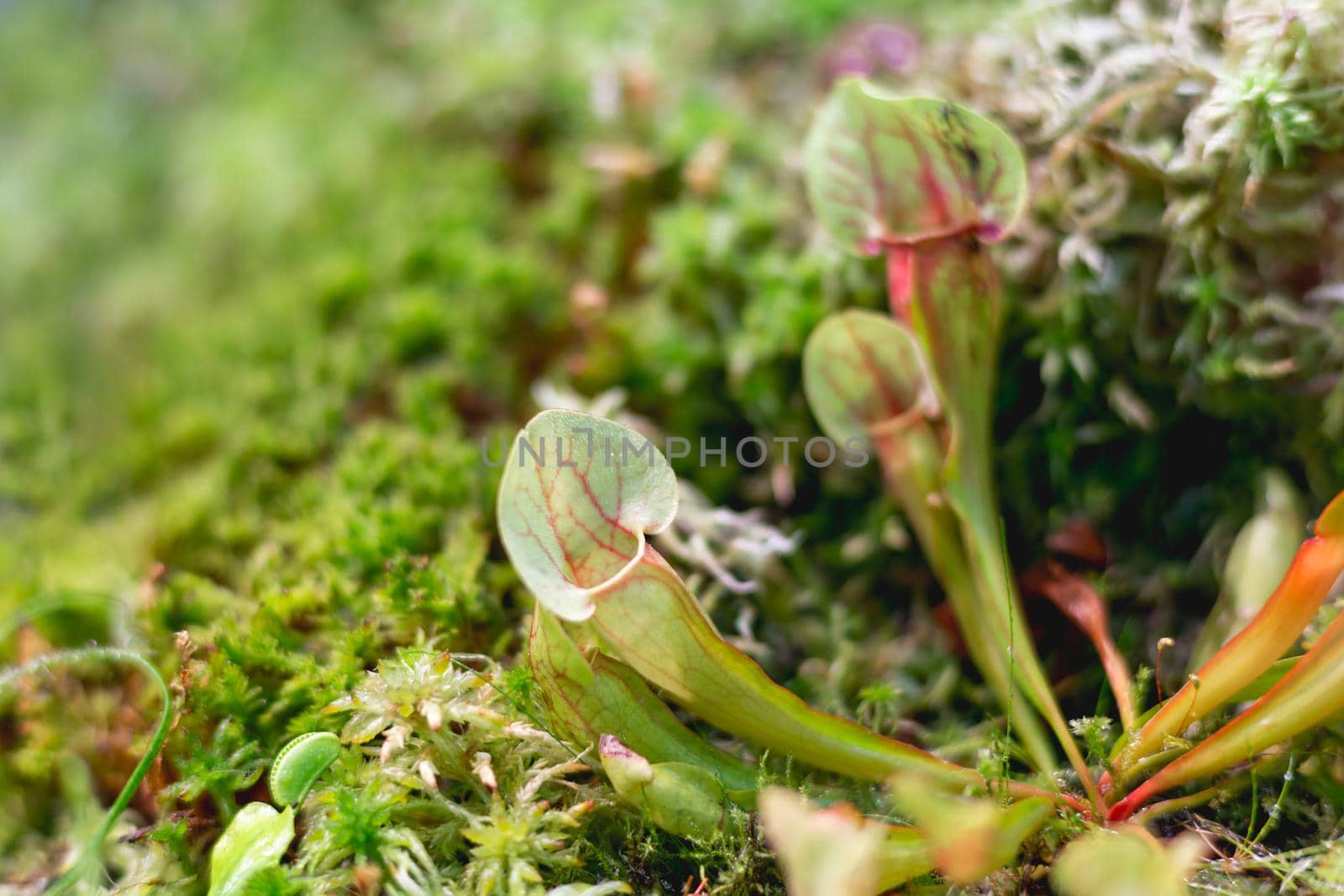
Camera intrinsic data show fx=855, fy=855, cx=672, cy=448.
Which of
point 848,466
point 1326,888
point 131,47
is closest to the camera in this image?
point 1326,888

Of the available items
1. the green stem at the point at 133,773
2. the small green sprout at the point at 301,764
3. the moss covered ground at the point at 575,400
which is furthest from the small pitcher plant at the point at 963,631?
the green stem at the point at 133,773

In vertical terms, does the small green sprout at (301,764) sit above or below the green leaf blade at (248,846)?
above

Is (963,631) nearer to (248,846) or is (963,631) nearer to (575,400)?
(575,400)

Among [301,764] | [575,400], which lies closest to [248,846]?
[301,764]

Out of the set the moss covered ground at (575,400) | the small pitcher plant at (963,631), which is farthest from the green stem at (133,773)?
the small pitcher plant at (963,631)

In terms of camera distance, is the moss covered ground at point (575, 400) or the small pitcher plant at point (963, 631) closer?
the small pitcher plant at point (963, 631)

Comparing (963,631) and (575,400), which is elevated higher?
(575,400)

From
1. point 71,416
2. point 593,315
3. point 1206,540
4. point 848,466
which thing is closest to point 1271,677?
point 1206,540

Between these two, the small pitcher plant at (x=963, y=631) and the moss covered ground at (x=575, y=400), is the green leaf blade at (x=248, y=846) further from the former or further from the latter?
the small pitcher plant at (x=963, y=631)

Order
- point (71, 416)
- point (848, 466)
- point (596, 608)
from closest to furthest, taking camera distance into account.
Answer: point (596, 608) < point (848, 466) < point (71, 416)

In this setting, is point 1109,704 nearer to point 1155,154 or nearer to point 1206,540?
point 1206,540

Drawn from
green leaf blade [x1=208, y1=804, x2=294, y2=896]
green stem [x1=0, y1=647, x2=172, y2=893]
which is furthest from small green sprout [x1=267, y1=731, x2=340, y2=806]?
green stem [x1=0, y1=647, x2=172, y2=893]
